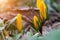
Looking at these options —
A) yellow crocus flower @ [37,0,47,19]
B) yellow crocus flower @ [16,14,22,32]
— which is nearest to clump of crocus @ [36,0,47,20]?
yellow crocus flower @ [37,0,47,19]

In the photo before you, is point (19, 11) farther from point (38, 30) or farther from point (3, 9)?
point (38, 30)

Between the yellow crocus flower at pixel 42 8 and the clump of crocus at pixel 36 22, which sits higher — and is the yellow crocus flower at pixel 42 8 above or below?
above

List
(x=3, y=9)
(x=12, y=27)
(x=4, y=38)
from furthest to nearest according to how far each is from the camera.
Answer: (x=3, y=9), (x=12, y=27), (x=4, y=38)

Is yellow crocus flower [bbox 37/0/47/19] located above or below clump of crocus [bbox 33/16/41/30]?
above

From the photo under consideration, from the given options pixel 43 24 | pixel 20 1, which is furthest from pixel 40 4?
pixel 20 1

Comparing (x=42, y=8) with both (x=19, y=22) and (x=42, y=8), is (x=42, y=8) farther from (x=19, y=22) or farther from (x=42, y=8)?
(x=19, y=22)

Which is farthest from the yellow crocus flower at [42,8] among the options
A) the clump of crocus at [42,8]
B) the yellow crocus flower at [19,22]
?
the yellow crocus flower at [19,22]

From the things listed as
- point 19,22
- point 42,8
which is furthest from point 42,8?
point 19,22

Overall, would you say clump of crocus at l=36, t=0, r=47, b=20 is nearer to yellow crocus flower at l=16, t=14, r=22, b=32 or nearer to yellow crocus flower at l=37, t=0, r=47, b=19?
yellow crocus flower at l=37, t=0, r=47, b=19

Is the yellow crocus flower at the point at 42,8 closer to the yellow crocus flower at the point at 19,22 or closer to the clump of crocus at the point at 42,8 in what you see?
the clump of crocus at the point at 42,8

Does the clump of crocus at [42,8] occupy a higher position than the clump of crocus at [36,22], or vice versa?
the clump of crocus at [42,8]

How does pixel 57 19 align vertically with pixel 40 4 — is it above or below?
below
